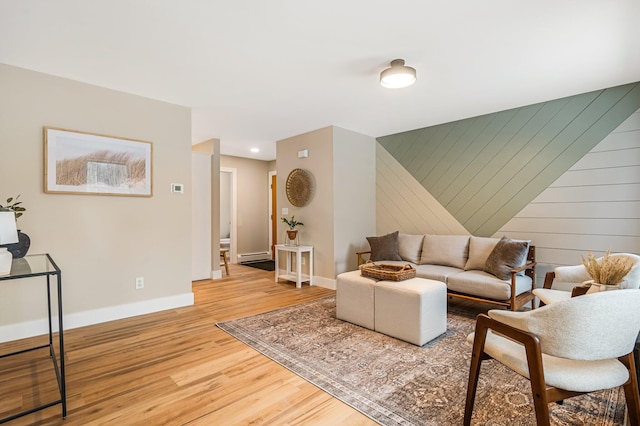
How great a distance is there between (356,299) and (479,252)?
5.68ft

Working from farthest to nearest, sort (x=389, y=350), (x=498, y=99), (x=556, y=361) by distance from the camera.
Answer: (x=498, y=99) < (x=389, y=350) < (x=556, y=361)

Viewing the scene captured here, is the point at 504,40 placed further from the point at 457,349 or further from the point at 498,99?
the point at 457,349

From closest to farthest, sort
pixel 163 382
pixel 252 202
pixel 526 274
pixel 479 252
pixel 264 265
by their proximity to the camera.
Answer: pixel 163 382, pixel 526 274, pixel 479 252, pixel 264 265, pixel 252 202

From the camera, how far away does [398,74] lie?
270 centimetres

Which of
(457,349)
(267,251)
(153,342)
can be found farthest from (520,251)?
(267,251)

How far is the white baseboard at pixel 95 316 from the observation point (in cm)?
276

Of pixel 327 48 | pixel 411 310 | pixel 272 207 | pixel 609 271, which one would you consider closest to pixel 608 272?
pixel 609 271

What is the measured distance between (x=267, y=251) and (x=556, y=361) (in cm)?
666

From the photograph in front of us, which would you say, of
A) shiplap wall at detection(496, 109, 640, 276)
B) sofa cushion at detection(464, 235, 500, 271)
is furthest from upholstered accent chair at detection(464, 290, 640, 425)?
shiplap wall at detection(496, 109, 640, 276)

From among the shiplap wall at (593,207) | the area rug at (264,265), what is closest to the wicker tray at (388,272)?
the shiplap wall at (593,207)

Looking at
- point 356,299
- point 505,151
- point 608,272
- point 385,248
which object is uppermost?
point 505,151

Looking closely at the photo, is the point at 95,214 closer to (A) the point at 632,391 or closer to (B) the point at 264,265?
(B) the point at 264,265

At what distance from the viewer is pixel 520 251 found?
327 centimetres

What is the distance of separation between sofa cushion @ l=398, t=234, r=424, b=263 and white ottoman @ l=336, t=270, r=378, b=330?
1.31 metres
